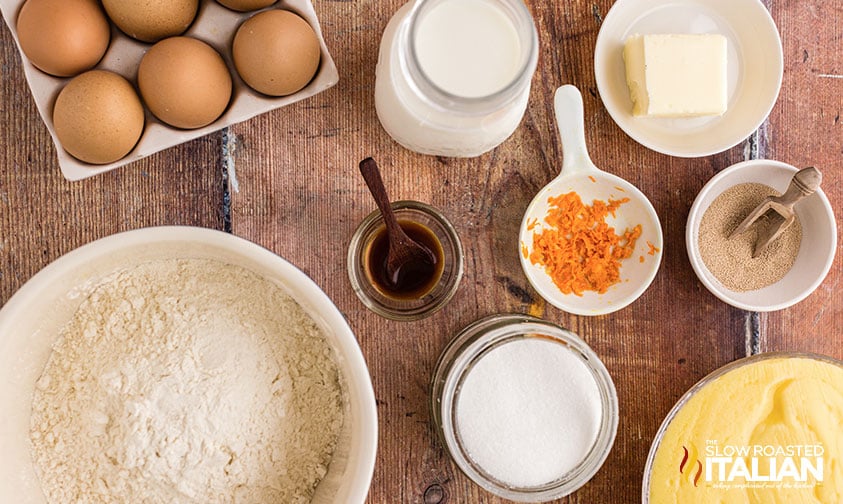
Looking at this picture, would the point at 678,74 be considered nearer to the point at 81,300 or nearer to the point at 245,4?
the point at 245,4

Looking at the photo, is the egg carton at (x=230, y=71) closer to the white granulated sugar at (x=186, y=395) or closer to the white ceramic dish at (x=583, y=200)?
the white granulated sugar at (x=186, y=395)

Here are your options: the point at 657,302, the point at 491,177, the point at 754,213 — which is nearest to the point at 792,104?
the point at 754,213

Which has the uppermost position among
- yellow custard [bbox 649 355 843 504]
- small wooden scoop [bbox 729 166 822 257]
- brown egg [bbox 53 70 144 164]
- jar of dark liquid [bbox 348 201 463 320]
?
brown egg [bbox 53 70 144 164]

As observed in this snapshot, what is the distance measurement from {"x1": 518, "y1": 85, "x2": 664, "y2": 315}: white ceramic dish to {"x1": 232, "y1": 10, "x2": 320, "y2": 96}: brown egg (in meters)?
0.37

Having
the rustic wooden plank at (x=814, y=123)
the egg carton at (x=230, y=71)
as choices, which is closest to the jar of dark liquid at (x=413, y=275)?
the egg carton at (x=230, y=71)

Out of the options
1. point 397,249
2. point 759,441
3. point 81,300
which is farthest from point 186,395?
point 759,441

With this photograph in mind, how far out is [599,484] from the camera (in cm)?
114

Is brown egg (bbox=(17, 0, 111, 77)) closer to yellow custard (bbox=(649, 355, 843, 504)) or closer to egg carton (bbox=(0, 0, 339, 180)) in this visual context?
egg carton (bbox=(0, 0, 339, 180))

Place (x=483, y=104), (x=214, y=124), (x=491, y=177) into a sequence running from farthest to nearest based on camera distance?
1. (x=491, y=177)
2. (x=214, y=124)
3. (x=483, y=104)

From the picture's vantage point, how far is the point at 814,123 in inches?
47.2

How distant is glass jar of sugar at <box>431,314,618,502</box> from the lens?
1.02 metres

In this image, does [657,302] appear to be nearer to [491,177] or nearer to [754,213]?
[754,213]

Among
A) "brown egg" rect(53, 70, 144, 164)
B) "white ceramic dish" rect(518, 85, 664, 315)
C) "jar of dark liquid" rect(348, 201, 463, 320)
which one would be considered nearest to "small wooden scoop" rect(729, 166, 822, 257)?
"white ceramic dish" rect(518, 85, 664, 315)

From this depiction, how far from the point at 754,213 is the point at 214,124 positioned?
0.80 meters
